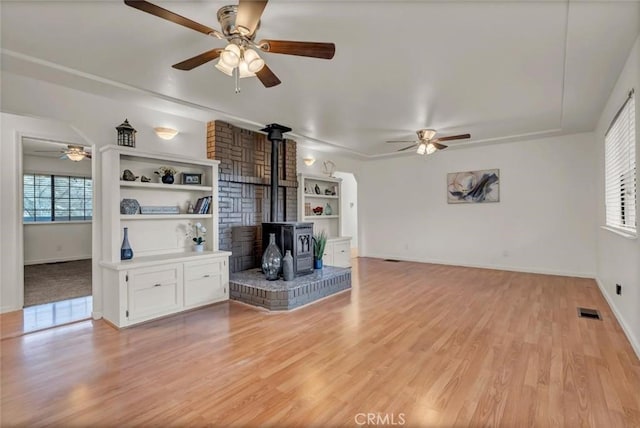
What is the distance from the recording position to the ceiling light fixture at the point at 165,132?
155 inches

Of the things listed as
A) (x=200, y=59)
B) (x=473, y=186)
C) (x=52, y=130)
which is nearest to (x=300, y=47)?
(x=200, y=59)

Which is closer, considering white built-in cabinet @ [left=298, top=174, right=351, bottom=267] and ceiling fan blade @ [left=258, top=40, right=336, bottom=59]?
ceiling fan blade @ [left=258, top=40, right=336, bottom=59]

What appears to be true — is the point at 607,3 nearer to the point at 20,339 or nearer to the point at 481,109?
the point at 481,109

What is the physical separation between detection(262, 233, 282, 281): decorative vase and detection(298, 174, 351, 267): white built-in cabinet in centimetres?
160

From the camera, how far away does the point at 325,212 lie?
675 centimetres

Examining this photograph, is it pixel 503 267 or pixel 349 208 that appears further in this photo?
pixel 349 208

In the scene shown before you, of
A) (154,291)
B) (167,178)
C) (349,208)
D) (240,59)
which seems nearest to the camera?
(240,59)

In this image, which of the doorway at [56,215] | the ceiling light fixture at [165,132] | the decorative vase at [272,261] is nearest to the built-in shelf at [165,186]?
the ceiling light fixture at [165,132]

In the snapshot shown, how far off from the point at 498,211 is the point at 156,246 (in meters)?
6.18

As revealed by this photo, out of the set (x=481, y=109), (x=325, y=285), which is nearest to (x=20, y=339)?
(x=325, y=285)

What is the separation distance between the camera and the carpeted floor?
435 cm

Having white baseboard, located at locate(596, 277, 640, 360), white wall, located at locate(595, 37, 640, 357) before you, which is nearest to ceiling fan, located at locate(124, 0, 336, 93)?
white wall, located at locate(595, 37, 640, 357)

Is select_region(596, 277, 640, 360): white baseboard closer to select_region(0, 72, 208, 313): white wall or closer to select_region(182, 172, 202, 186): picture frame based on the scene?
select_region(182, 172, 202, 186): picture frame

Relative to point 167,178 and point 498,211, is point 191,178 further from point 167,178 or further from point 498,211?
point 498,211
